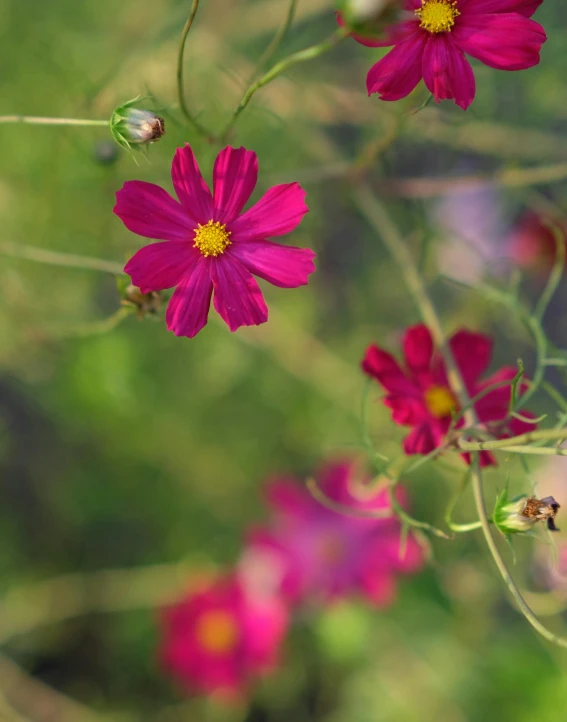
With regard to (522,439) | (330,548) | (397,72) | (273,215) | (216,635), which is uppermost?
(397,72)

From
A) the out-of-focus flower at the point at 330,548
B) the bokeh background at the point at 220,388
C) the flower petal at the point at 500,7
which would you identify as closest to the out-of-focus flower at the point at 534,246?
the bokeh background at the point at 220,388

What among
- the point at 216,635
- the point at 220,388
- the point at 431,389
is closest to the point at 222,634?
the point at 216,635

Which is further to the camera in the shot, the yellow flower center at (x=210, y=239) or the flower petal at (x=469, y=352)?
the flower petal at (x=469, y=352)

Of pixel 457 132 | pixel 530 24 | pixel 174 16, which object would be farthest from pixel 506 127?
pixel 530 24

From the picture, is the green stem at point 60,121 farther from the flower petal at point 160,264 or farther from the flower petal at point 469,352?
the flower petal at point 469,352

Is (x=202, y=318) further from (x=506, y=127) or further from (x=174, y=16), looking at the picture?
(x=506, y=127)

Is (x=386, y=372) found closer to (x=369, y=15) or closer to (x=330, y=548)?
(x=369, y=15)
